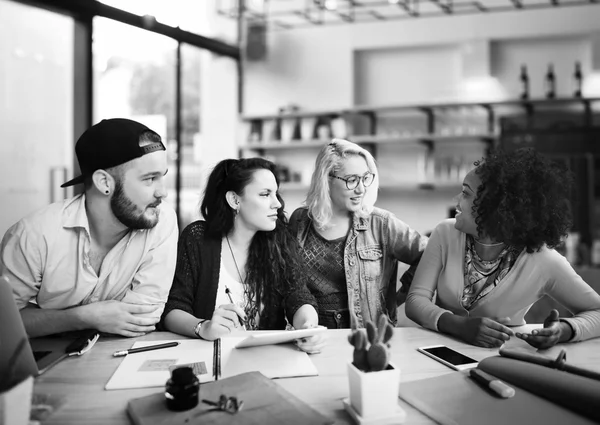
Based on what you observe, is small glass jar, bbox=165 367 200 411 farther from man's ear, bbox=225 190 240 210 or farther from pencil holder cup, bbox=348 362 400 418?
man's ear, bbox=225 190 240 210

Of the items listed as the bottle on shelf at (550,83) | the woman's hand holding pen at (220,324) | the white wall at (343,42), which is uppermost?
the white wall at (343,42)

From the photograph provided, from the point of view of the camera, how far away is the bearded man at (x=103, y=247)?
5.57 ft

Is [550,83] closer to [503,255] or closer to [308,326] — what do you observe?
[503,255]

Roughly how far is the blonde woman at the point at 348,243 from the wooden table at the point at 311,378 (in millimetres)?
585

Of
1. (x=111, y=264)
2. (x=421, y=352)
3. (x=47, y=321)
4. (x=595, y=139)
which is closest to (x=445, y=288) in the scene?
(x=421, y=352)

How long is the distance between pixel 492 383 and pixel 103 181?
4.35ft

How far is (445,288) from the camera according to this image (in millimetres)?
1973

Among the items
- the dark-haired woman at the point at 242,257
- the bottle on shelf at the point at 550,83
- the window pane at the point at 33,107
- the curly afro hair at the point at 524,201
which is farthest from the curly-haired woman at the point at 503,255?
the bottle on shelf at the point at 550,83

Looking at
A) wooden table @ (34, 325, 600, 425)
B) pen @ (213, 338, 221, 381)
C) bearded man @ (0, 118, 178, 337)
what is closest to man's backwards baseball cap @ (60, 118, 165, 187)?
bearded man @ (0, 118, 178, 337)

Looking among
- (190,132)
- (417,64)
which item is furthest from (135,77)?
(417,64)

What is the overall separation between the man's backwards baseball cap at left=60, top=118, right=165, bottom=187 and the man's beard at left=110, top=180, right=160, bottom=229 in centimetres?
8

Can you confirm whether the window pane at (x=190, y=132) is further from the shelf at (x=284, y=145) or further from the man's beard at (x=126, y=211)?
the man's beard at (x=126, y=211)

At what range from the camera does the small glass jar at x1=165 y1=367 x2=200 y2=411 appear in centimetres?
112

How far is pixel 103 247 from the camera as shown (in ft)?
6.19
